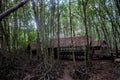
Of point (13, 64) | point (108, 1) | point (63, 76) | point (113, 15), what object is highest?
point (108, 1)

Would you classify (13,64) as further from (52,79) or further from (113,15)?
(113,15)

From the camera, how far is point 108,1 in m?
9.62

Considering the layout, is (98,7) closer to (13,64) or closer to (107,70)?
(107,70)

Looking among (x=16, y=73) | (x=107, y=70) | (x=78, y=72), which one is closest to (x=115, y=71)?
(x=107, y=70)

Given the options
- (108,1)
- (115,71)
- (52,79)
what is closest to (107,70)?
(115,71)

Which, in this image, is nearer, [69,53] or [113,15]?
[113,15]

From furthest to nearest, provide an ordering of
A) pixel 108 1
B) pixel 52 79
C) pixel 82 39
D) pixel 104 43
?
pixel 104 43 < pixel 82 39 < pixel 108 1 < pixel 52 79

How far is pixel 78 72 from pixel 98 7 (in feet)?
15.4

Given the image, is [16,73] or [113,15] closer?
[16,73]

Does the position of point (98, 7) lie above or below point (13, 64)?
above

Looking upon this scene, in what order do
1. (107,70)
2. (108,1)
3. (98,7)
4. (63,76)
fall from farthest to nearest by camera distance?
(98,7) < (108,1) < (107,70) < (63,76)

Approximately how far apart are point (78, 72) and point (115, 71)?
1.65 metres

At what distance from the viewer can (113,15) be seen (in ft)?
33.3

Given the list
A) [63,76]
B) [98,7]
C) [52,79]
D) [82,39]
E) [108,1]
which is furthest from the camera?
[82,39]
